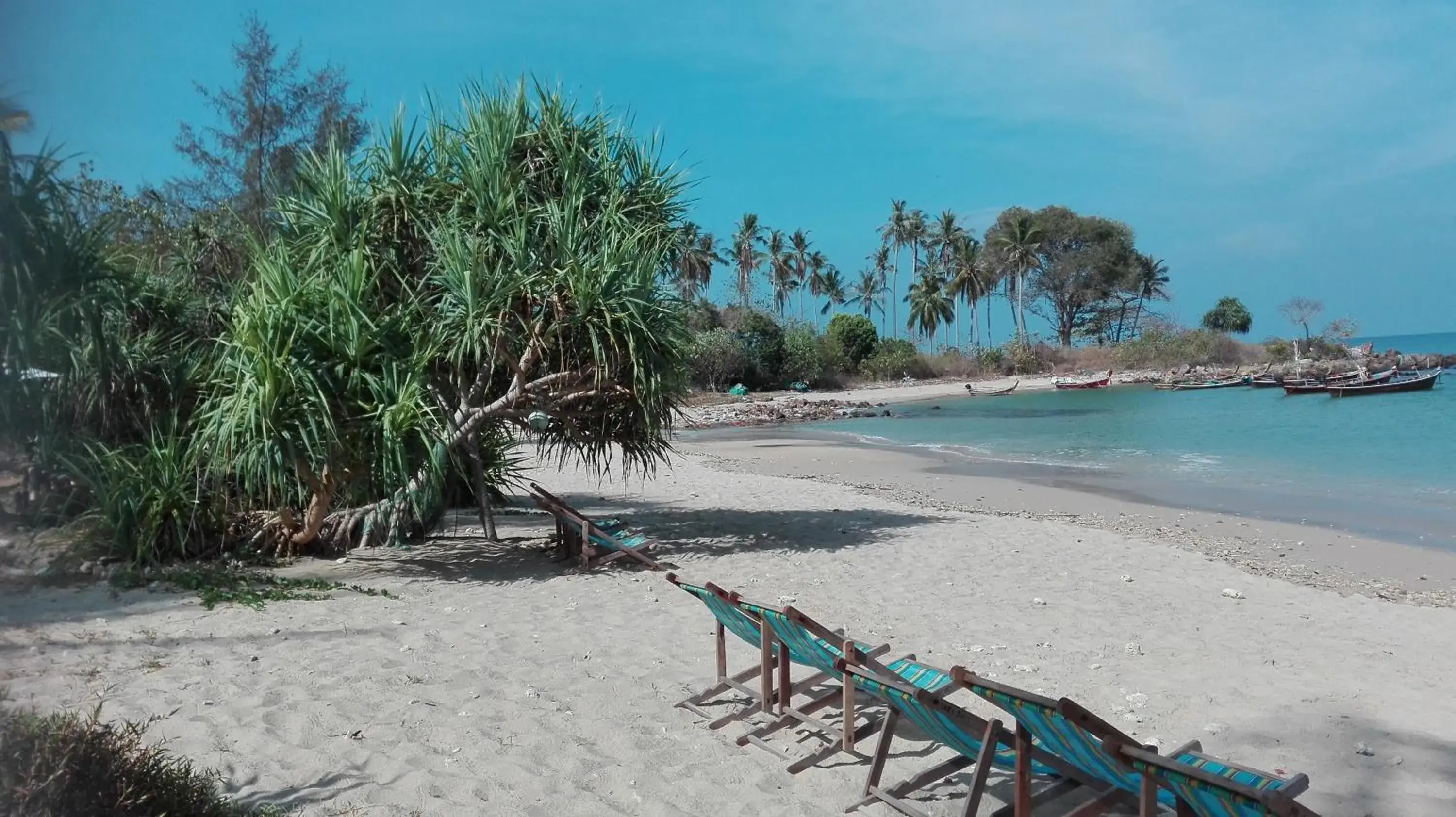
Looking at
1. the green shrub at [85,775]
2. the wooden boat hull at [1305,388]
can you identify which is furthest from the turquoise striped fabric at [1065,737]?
the wooden boat hull at [1305,388]

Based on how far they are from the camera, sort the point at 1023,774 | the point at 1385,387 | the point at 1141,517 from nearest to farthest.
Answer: the point at 1023,774, the point at 1141,517, the point at 1385,387

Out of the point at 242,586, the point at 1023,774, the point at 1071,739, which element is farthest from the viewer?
the point at 242,586

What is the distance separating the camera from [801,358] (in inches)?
2217

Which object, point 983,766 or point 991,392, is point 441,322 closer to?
point 983,766

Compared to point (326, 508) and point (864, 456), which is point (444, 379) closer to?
point (326, 508)

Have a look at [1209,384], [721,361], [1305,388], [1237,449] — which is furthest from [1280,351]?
[1237,449]

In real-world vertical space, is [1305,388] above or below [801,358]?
below

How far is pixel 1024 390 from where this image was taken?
56.2 metres

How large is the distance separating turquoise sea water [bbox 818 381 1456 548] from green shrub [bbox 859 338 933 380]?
49.7 ft

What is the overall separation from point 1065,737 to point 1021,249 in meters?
73.7

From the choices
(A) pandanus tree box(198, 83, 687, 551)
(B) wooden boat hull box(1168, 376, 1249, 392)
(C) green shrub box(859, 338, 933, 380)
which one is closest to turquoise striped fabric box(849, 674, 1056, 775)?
(A) pandanus tree box(198, 83, 687, 551)

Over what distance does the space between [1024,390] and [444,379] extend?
50.6 meters

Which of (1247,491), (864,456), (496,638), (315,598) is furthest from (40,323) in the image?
(864,456)

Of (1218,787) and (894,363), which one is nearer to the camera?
(1218,787)
